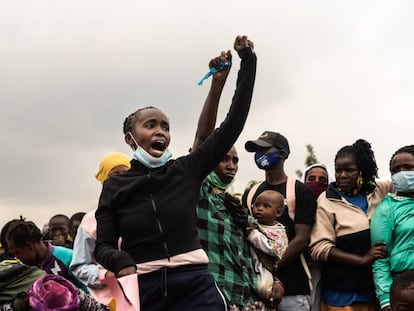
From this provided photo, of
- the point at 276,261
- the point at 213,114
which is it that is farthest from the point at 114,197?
the point at 276,261

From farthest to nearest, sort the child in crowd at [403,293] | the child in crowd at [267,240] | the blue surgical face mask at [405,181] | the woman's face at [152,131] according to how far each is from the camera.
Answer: the blue surgical face mask at [405,181]
the child in crowd at [267,240]
the child in crowd at [403,293]
the woman's face at [152,131]

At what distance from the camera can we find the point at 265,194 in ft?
17.5

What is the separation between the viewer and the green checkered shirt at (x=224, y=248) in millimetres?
4207

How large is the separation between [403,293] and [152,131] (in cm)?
175

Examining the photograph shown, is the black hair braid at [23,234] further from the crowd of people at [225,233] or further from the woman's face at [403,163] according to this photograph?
the woman's face at [403,163]

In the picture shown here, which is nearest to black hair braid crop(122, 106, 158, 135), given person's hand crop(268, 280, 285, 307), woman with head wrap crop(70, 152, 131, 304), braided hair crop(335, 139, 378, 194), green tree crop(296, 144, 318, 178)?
woman with head wrap crop(70, 152, 131, 304)

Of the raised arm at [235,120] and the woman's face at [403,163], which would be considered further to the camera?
the woman's face at [403,163]

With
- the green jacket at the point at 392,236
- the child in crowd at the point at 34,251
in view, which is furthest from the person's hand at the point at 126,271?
the green jacket at the point at 392,236

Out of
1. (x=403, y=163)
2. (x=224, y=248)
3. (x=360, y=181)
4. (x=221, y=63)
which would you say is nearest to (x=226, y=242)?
(x=224, y=248)

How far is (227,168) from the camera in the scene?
15.4 ft

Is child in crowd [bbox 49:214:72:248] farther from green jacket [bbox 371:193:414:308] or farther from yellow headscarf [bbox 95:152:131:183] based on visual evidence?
green jacket [bbox 371:193:414:308]

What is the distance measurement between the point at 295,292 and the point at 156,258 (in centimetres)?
228

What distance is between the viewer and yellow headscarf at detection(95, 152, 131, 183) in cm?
490

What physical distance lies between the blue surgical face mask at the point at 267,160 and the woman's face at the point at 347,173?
545mm
